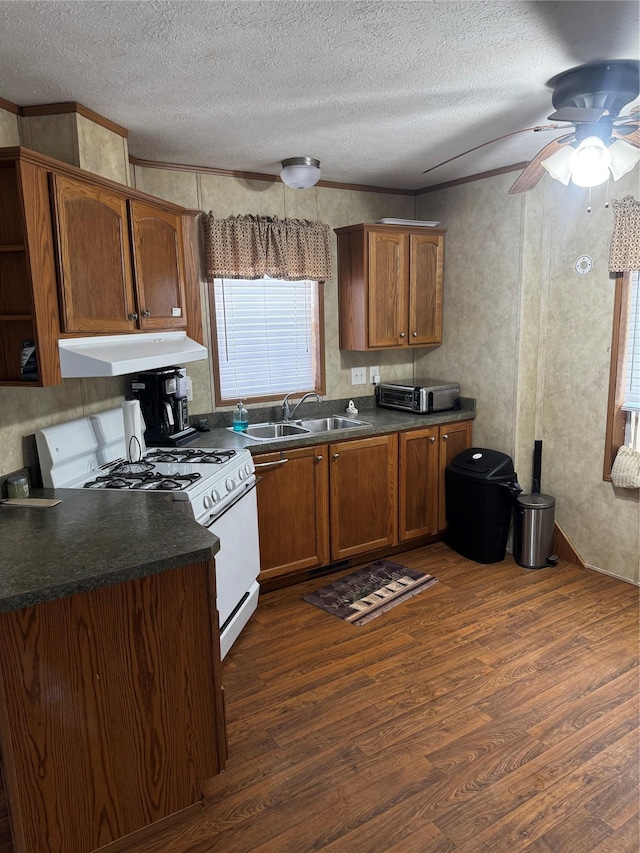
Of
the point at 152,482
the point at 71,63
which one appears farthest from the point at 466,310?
the point at 71,63

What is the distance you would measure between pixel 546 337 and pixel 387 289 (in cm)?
108

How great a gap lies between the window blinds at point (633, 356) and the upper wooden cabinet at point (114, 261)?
2.48 m

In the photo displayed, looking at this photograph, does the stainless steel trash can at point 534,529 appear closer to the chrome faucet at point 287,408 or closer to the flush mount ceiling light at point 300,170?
the chrome faucet at point 287,408

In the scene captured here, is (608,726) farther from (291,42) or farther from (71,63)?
(71,63)

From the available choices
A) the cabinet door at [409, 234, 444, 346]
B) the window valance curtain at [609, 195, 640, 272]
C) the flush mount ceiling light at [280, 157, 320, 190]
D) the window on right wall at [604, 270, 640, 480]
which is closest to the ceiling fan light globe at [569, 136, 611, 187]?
the window valance curtain at [609, 195, 640, 272]

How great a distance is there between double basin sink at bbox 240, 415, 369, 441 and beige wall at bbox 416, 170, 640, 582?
3.08ft

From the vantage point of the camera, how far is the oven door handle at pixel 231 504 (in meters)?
2.45

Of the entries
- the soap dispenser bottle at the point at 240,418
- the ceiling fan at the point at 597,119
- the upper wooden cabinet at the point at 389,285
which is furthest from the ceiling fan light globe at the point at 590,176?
the soap dispenser bottle at the point at 240,418

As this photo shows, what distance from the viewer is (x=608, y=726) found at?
7.46 feet

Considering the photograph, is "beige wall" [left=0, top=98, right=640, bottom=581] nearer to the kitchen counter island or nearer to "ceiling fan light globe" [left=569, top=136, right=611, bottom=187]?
"ceiling fan light globe" [left=569, top=136, right=611, bottom=187]

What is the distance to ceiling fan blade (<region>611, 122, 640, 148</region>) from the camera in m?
2.08

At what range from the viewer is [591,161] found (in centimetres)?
206

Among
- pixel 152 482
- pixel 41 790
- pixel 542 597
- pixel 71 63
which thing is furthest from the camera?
pixel 542 597

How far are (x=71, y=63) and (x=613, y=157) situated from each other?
1.97m
